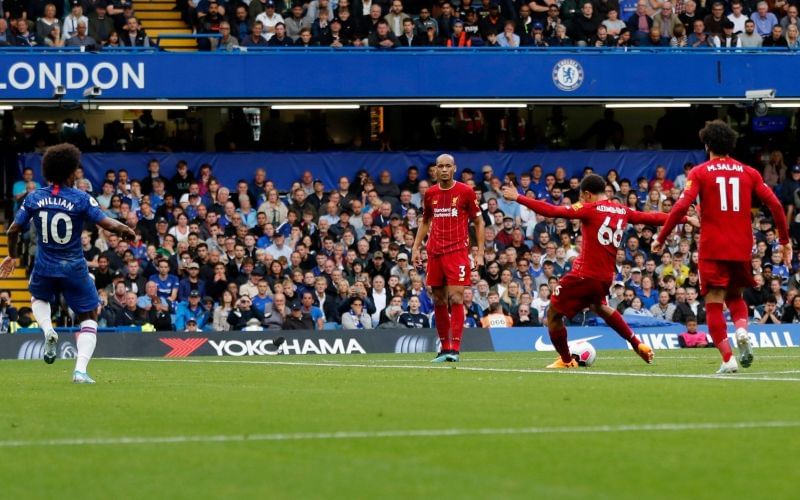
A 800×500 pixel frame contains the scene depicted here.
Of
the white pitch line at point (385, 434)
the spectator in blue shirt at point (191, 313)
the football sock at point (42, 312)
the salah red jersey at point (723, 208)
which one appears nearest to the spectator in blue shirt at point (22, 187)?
the spectator in blue shirt at point (191, 313)

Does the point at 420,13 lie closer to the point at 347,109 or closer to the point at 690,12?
the point at 347,109

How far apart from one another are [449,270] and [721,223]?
457 cm

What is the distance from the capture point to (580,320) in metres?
27.0

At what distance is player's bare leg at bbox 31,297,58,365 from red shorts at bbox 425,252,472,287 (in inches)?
201

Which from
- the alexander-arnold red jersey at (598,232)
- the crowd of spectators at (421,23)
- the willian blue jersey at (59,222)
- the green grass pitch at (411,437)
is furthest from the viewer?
the crowd of spectators at (421,23)

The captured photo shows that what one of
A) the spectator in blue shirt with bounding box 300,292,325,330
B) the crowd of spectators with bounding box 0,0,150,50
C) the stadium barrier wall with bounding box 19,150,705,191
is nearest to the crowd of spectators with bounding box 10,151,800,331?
the spectator in blue shirt with bounding box 300,292,325,330

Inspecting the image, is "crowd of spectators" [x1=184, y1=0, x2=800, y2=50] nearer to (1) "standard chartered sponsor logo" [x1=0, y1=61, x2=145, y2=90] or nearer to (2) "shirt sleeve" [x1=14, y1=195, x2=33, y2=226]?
(1) "standard chartered sponsor logo" [x1=0, y1=61, x2=145, y2=90]

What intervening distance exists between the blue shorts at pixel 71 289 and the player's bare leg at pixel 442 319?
4.98 metres

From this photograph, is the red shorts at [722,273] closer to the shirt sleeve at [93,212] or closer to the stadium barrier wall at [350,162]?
the shirt sleeve at [93,212]

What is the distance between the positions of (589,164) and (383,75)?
5.17m

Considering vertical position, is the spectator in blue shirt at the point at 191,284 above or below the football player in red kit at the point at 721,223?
below

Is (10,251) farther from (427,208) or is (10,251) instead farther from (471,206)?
(471,206)

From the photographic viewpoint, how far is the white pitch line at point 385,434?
26.4 feet

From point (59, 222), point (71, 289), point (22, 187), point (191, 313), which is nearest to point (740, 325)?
point (71, 289)
